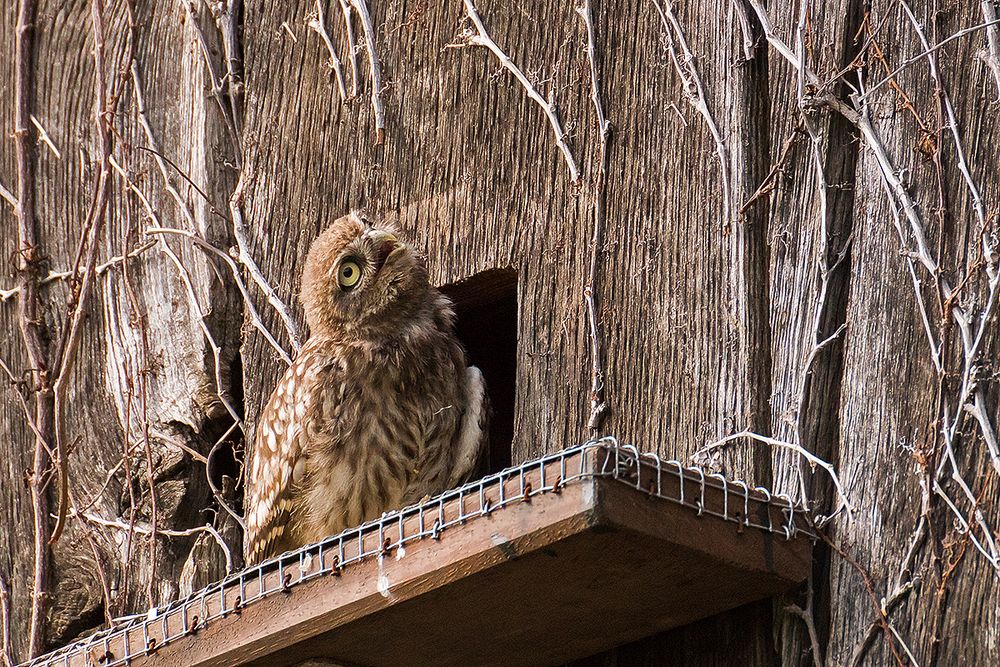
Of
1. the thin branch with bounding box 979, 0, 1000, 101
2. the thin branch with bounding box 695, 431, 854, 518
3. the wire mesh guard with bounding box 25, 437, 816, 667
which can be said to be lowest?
the wire mesh guard with bounding box 25, 437, 816, 667

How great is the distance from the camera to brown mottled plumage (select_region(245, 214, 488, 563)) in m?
3.72

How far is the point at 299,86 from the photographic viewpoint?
171 inches

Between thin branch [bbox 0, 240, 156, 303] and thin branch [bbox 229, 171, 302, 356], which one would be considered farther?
thin branch [bbox 0, 240, 156, 303]

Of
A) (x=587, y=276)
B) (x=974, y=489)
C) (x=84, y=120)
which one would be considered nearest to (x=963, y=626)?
(x=974, y=489)

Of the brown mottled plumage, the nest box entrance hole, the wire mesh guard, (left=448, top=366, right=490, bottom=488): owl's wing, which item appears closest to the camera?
the wire mesh guard

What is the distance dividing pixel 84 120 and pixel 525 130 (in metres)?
1.56

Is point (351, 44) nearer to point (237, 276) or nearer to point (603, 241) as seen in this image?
point (237, 276)

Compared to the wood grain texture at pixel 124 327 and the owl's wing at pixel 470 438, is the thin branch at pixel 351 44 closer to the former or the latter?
the wood grain texture at pixel 124 327

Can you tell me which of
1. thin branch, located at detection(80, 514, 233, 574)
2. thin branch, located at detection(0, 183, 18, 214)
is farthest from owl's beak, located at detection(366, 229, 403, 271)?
thin branch, located at detection(0, 183, 18, 214)

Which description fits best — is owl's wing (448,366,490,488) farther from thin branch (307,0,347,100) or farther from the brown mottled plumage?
thin branch (307,0,347,100)

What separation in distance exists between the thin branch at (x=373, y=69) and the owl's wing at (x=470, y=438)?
81 cm

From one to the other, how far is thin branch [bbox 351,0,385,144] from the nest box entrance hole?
0.49m

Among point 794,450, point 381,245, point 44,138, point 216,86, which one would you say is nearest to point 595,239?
point 381,245

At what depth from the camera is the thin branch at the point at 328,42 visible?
14.0 ft
